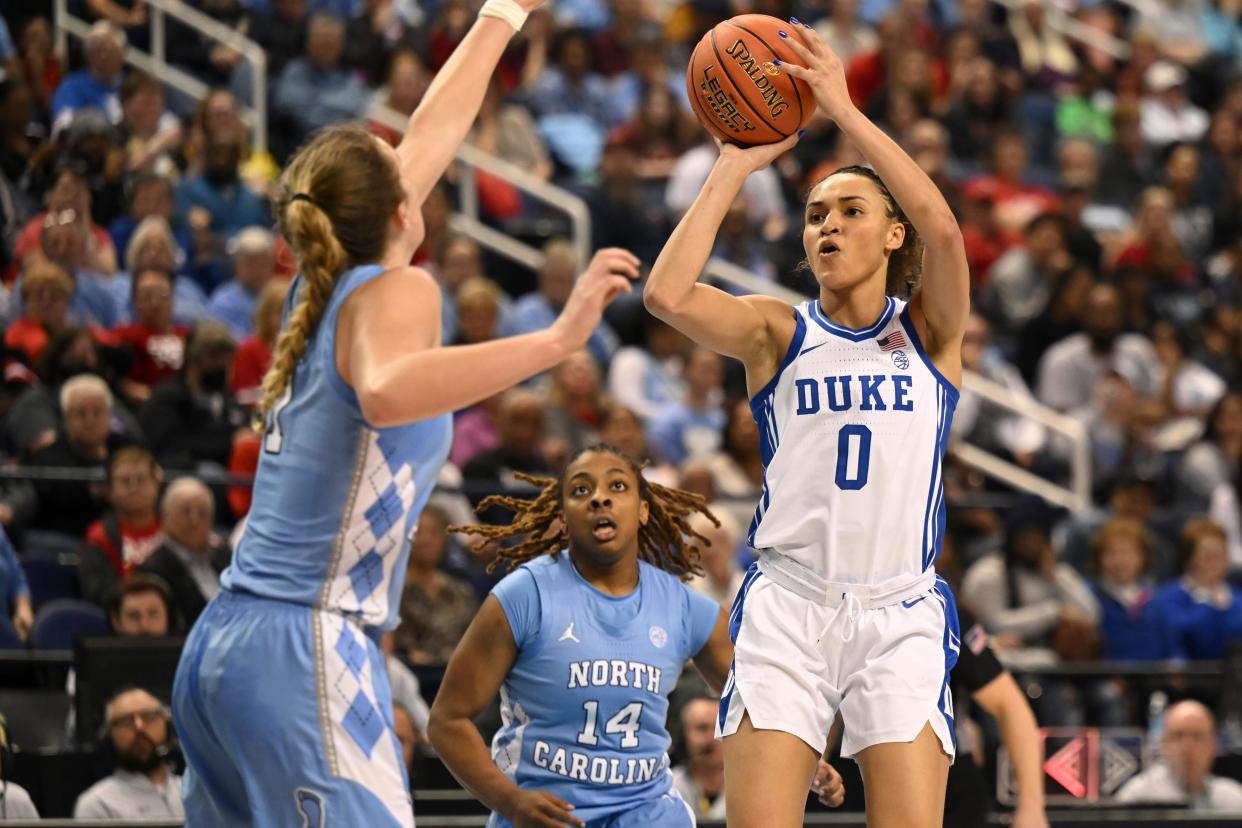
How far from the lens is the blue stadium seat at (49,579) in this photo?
29.5 feet

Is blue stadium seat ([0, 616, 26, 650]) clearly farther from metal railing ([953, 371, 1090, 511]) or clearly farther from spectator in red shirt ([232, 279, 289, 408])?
metal railing ([953, 371, 1090, 511])

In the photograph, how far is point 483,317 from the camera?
36.3 ft

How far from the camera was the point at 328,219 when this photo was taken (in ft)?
13.8

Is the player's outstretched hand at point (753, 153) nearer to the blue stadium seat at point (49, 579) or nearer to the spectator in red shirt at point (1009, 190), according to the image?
the blue stadium seat at point (49, 579)

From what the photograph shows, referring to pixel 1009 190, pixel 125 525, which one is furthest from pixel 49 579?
pixel 1009 190

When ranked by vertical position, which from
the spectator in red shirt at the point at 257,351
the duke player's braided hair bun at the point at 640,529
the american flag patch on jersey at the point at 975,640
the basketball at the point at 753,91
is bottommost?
the american flag patch on jersey at the point at 975,640

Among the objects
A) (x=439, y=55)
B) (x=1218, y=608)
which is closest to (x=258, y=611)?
(x=1218, y=608)

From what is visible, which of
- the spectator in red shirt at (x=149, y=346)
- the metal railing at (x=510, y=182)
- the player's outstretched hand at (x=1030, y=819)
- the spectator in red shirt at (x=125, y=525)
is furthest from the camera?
the metal railing at (x=510, y=182)

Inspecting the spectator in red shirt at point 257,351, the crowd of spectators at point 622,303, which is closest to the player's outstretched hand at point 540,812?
the crowd of spectators at point 622,303

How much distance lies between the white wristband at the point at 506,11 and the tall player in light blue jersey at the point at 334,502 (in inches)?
33.5

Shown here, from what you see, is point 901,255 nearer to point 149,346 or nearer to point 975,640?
point 975,640

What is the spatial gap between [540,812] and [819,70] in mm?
2065

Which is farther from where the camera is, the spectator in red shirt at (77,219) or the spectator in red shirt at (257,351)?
the spectator in red shirt at (77,219)

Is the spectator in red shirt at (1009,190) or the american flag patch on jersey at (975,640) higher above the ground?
the spectator in red shirt at (1009,190)
